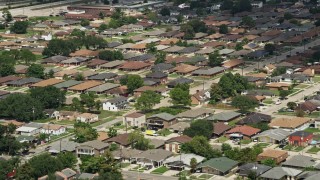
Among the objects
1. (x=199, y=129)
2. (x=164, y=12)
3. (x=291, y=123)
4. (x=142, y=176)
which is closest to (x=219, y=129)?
(x=199, y=129)

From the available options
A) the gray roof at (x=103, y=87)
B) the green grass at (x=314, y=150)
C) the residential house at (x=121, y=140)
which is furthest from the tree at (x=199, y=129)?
the gray roof at (x=103, y=87)

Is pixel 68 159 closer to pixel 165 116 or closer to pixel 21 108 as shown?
pixel 165 116

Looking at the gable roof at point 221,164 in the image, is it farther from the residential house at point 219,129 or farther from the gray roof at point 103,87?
the gray roof at point 103,87

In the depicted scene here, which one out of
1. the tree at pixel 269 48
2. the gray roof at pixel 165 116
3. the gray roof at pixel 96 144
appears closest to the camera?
the gray roof at pixel 96 144

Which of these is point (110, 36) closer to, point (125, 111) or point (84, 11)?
point (84, 11)

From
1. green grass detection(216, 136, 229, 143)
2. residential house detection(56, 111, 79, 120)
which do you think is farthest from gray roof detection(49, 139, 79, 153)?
green grass detection(216, 136, 229, 143)

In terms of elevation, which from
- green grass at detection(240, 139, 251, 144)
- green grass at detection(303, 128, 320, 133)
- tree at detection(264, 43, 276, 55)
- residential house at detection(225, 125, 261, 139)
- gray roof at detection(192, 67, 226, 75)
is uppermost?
residential house at detection(225, 125, 261, 139)

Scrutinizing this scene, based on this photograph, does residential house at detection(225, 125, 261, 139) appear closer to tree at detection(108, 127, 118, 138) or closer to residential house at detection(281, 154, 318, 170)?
residential house at detection(281, 154, 318, 170)
